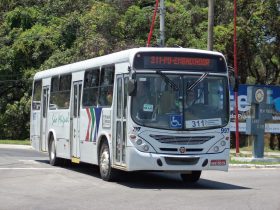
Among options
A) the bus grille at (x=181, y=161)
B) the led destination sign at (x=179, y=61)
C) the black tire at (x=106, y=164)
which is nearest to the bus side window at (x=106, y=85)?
the black tire at (x=106, y=164)

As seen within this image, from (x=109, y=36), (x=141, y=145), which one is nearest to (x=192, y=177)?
(x=141, y=145)

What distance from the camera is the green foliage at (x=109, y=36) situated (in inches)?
1655

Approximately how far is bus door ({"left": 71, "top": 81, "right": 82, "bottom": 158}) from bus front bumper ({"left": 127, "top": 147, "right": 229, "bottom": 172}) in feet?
13.9

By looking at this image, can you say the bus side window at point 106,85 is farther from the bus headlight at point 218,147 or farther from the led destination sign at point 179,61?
the bus headlight at point 218,147

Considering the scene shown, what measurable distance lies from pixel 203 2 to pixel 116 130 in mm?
32508

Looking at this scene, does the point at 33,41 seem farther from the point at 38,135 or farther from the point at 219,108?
the point at 219,108

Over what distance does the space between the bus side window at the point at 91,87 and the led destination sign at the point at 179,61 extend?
8.37 feet

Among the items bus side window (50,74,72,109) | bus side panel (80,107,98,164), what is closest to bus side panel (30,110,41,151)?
bus side window (50,74,72,109)

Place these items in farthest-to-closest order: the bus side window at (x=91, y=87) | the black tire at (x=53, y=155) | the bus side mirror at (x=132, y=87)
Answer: the black tire at (x=53, y=155)
the bus side window at (x=91, y=87)
the bus side mirror at (x=132, y=87)

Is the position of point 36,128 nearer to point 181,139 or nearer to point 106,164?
point 106,164

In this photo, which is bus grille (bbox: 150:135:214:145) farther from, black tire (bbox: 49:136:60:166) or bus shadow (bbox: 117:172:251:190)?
black tire (bbox: 49:136:60:166)

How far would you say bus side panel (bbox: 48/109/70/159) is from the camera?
63.9 ft

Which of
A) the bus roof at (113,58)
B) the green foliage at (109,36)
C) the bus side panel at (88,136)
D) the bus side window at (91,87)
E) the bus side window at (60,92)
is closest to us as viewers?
the bus roof at (113,58)

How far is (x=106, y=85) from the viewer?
16.4 meters
